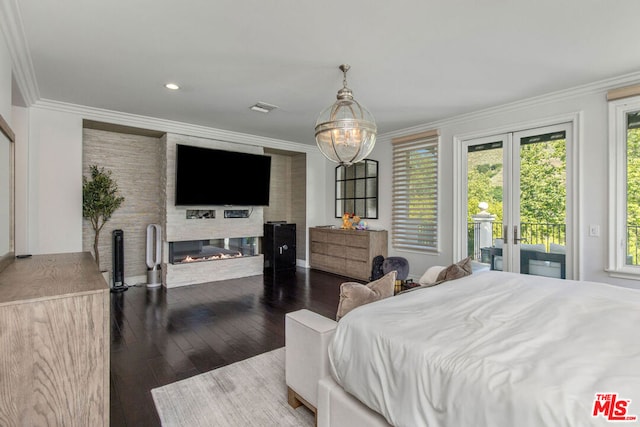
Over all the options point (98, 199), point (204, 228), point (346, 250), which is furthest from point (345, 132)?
point (98, 199)

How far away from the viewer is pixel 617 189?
3.37m

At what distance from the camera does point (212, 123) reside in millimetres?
5199

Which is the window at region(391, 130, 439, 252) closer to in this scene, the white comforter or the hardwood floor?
the hardwood floor

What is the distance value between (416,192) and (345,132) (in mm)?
3109

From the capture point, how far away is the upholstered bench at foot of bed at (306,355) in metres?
1.77

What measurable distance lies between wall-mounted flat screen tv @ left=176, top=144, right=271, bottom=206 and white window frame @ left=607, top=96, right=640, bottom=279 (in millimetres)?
4811

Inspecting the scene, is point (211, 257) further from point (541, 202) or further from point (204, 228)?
point (541, 202)

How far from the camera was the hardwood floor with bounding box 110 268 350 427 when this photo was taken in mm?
2369

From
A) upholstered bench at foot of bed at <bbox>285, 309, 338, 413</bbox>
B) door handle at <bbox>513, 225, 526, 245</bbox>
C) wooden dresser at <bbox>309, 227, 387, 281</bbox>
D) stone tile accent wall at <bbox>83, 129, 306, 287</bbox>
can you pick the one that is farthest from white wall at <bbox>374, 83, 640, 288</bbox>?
stone tile accent wall at <bbox>83, 129, 306, 287</bbox>

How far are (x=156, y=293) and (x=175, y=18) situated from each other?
386 cm

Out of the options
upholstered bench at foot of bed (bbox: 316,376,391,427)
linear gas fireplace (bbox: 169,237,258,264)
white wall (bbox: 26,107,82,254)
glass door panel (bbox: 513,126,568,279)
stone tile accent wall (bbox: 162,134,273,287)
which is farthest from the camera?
linear gas fireplace (bbox: 169,237,258,264)

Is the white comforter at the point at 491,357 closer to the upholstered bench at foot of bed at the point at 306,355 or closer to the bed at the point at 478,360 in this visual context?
the bed at the point at 478,360

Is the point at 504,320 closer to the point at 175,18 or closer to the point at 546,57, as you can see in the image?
the point at 546,57

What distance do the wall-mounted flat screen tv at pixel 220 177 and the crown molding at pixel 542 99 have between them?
9.22ft
